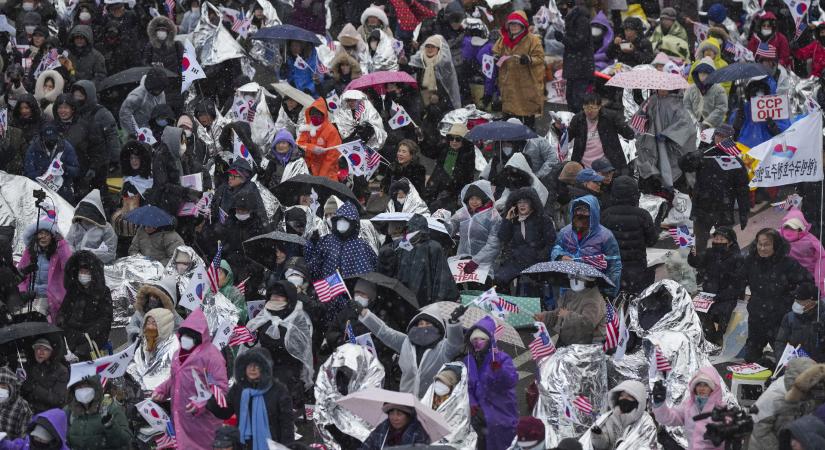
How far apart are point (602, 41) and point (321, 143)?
4.96m

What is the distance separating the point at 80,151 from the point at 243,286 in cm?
355

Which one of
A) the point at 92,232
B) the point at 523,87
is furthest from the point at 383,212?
the point at 523,87

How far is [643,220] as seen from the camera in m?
17.2

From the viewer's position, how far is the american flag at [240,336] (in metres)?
15.5

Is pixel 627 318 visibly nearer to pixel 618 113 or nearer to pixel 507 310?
pixel 507 310

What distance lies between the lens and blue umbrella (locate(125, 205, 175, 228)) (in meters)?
18.2

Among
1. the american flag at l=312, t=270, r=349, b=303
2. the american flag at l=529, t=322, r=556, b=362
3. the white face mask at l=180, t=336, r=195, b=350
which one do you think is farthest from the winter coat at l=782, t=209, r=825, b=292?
the white face mask at l=180, t=336, r=195, b=350

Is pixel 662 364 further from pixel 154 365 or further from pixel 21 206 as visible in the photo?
pixel 21 206

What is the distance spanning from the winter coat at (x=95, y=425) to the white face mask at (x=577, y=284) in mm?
3768

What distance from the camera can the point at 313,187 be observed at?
62.6ft

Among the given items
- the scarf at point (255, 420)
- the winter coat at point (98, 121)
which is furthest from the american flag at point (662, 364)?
the winter coat at point (98, 121)

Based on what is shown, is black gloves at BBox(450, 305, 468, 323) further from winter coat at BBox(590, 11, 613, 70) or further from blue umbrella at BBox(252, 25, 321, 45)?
winter coat at BBox(590, 11, 613, 70)

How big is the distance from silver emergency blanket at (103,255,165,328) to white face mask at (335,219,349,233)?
1892 millimetres

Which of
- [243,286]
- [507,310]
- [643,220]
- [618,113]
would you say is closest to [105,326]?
[243,286]
